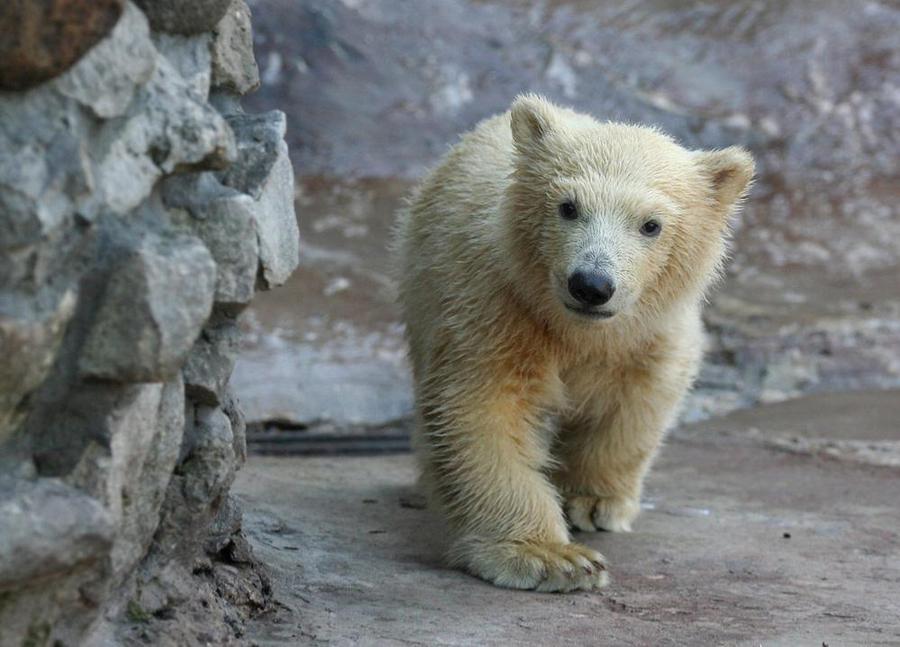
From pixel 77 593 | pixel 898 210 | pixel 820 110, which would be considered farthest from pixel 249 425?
pixel 820 110

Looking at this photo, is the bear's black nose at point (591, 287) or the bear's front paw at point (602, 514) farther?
the bear's front paw at point (602, 514)

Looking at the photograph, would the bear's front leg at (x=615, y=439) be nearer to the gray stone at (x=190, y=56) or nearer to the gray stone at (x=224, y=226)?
the gray stone at (x=224, y=226)

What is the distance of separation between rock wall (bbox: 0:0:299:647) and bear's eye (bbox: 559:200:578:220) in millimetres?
1341

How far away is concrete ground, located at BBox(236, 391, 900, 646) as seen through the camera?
372 centimetres

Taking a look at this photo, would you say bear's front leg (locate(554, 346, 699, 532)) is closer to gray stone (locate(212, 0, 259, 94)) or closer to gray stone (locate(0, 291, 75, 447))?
gray stone (locate(212, 0, 259, 94))

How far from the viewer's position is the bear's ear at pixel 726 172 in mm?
4742

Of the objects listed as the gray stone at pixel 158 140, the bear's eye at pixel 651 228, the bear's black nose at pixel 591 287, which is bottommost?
the bear's black nose at pixel 591 287

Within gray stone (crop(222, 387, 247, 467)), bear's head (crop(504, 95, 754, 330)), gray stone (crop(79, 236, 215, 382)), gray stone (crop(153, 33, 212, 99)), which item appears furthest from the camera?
bear's head (crop(504, 95, 754, 330))

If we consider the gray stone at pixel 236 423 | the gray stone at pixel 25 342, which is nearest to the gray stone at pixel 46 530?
the gray stone at pixel 25 342

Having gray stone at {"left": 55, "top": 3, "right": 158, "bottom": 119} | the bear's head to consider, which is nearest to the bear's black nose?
the bear's head

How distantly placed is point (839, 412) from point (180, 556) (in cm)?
497

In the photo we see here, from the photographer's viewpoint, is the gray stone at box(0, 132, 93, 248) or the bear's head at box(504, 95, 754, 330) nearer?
the gray stone at box(0, 132, 93, 248)

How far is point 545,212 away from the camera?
4.50 meters

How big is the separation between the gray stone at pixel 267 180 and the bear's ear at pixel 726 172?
6.19ft
